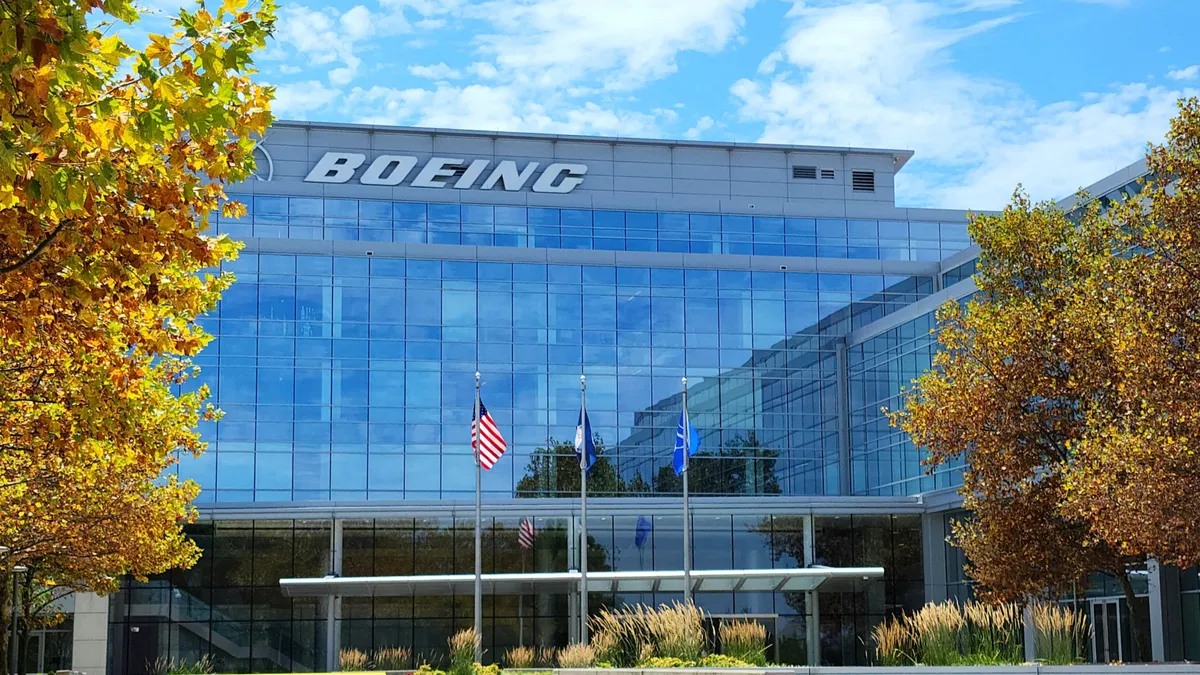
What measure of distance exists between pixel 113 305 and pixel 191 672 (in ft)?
93.4

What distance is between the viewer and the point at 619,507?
48062 millimetres

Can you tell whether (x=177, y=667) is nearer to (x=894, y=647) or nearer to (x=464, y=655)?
(x=464, y=655)

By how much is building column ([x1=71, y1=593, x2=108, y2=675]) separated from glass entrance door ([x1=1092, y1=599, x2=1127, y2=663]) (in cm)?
3017

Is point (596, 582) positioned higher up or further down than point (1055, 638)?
further down

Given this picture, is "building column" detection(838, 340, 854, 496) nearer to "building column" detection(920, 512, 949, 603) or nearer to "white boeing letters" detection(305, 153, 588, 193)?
"building column" detection(920, 512, 949, 603)

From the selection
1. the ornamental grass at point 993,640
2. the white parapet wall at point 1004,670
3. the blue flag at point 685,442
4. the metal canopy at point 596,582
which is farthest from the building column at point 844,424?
the white parapet wall at point 1004,670

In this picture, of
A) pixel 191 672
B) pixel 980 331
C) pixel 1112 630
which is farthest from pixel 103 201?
pixel 1112 630

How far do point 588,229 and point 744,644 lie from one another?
3941 centimetres

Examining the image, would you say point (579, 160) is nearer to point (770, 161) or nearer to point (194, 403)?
point (770, 161)

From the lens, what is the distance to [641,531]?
159ft

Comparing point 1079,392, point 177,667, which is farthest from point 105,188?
point 177,667

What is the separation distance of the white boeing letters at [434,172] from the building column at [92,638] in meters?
20.7

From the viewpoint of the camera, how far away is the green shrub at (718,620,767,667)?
68.5 feet

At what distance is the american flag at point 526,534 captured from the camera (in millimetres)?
46375
